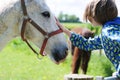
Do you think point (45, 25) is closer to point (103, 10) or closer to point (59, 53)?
point (59, 53)

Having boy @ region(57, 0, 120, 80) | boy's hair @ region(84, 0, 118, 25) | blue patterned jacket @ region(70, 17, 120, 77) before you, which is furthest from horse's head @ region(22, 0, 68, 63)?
blue patterned jacket @ region(70, 17, 120, 77)

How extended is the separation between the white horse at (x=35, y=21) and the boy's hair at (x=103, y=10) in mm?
618

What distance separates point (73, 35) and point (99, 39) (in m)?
0.37

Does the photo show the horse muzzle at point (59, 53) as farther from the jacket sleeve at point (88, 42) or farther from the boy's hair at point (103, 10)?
the boy's hair at point (103, 10)

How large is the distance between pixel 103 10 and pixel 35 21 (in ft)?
2.84

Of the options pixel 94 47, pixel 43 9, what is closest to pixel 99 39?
pixel 94 47

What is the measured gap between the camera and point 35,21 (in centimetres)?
406

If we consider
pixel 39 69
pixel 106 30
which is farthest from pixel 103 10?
pixel 39 69

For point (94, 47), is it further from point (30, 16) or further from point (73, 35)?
point (30, 16)

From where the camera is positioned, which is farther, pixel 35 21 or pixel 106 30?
pixel 35 21

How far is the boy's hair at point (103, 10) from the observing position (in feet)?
11.5

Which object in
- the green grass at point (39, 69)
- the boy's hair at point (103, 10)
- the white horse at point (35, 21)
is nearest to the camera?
the boy's hair at point (103, 10)

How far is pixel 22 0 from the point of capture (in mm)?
4004

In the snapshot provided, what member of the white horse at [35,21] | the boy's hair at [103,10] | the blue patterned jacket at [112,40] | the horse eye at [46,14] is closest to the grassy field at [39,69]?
the white horse at [35,21]
